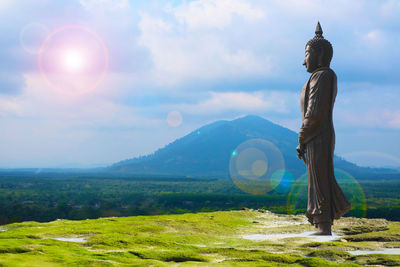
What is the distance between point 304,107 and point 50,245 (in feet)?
24.3

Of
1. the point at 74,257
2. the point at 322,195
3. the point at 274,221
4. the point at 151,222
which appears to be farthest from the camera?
the point at 274,221

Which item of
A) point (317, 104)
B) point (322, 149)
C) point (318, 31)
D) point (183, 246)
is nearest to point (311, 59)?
point (318, 31)

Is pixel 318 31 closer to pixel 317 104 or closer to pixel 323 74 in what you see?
pixel 323 74

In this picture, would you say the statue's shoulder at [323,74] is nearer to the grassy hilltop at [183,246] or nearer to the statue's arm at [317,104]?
the statue's arm at [317,104]

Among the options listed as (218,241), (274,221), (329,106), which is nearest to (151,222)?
(218,241)

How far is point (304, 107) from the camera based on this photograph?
472 inches

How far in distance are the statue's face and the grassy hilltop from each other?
4710 millimetres

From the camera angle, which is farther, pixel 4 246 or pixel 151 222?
pixel 151 222

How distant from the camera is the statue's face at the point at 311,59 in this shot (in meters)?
12.0

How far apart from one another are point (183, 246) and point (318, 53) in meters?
6.42

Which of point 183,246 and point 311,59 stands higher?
point 311,59

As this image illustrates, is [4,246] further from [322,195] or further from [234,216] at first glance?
[234,216]

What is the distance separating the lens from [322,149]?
37.9 feet

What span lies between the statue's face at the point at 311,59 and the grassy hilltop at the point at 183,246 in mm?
4710
